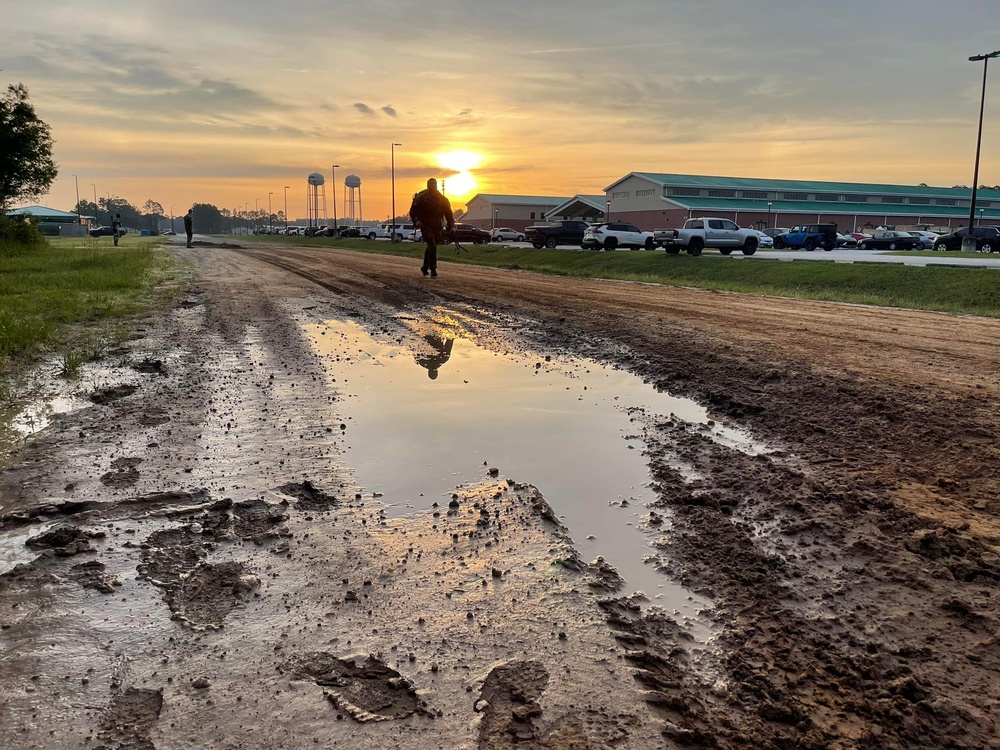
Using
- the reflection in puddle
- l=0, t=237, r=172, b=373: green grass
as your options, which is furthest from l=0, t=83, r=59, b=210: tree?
the reflection in puddle

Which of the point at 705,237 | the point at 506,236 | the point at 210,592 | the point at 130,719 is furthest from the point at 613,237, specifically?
the point at 130,719

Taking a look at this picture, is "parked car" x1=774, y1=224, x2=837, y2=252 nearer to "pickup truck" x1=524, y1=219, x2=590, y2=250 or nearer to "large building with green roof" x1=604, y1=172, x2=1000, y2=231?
"pickup truck" x1=524, y1=219, x2=590, y2=250

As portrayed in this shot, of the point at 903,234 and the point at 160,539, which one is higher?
the point at 903,234

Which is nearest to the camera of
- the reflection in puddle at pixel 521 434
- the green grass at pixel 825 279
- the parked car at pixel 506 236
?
the reflection in puddle at pixel 521 434

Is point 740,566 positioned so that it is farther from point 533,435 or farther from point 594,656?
point 533,435

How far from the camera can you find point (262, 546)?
3.60 meters

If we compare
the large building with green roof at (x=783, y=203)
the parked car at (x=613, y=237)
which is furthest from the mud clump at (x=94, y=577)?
the large building with green roof at (x=783, y=203)

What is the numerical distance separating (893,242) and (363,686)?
5386 centimetres

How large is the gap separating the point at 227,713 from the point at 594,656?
135 cm

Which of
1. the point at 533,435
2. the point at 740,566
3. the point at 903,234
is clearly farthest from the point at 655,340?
the point at 903,234

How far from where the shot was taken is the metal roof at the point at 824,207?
248 ft

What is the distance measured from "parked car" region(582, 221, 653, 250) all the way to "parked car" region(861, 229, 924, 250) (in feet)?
59.7

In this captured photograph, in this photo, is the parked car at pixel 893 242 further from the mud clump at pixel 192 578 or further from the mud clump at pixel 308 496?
the mud clump at pixel 192 578

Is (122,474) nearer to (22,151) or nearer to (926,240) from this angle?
(22,151)
